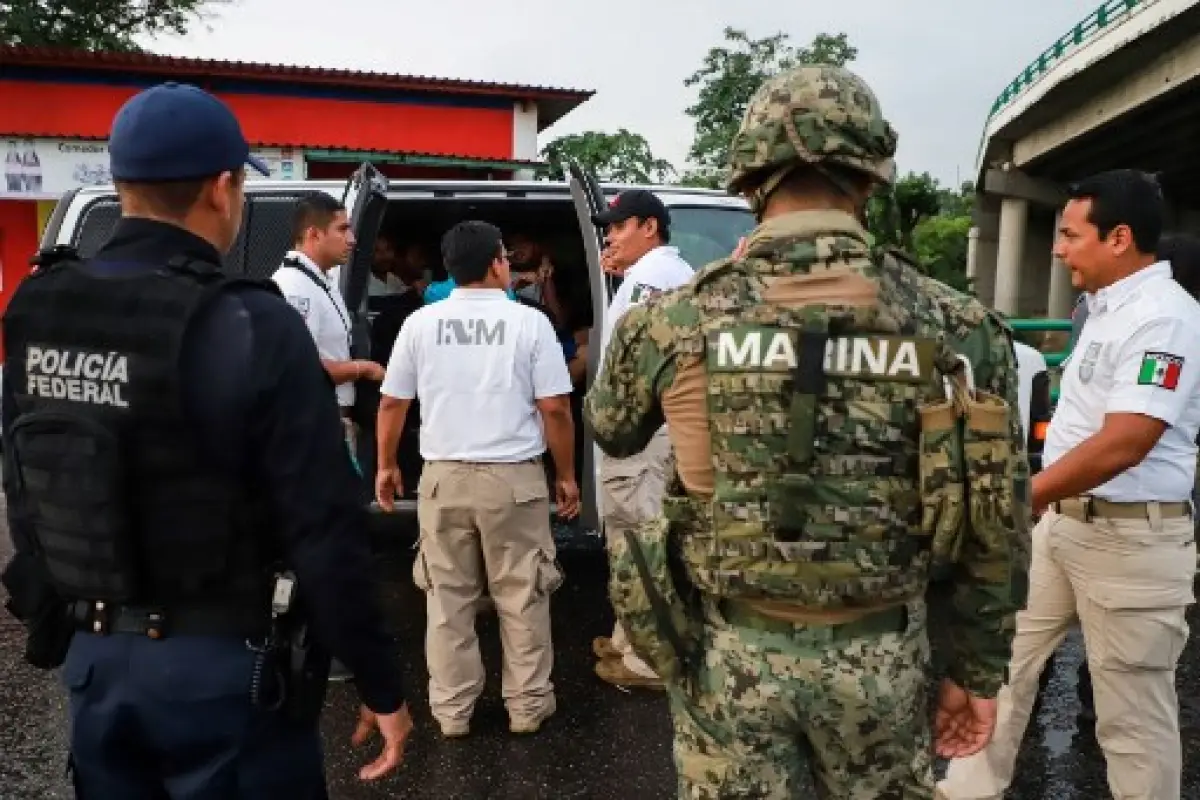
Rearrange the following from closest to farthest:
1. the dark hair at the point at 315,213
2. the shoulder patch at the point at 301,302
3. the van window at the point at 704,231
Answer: the shoulder patch at the point at 301,302
the dark hair at the point at 315,213
the van window at the point at 704,231

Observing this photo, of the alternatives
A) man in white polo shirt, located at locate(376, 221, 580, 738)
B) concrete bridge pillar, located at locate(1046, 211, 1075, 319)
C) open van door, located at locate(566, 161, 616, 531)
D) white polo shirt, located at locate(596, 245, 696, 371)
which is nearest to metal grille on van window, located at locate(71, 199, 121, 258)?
man in white polo shirt, located at locate(376, 221, 580, 738)

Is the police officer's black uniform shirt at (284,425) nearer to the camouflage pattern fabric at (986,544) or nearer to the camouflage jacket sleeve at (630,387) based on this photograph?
the camouflage jacket sleeve at (630,387)

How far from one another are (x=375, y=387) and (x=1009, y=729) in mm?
3083

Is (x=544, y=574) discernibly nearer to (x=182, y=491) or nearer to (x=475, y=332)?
(x=475, y=332)

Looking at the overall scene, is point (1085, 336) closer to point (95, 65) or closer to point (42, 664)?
point (42, 664)

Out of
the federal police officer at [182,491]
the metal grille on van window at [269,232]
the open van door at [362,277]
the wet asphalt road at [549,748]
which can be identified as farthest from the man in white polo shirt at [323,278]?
the federal police officer at [182,491]

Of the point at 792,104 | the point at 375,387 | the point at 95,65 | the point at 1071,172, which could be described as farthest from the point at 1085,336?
the point at 1071,172

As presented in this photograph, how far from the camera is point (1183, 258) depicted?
11.2 ft

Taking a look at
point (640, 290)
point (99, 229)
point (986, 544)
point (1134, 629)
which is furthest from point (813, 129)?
point (99, 229)

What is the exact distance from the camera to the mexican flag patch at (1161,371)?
2643 millimetres

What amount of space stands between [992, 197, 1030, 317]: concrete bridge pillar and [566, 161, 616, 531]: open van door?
31037mm

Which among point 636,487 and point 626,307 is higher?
point 626,307

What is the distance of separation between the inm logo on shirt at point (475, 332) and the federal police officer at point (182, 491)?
190 cm

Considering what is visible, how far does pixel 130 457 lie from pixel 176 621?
0.30 metres
